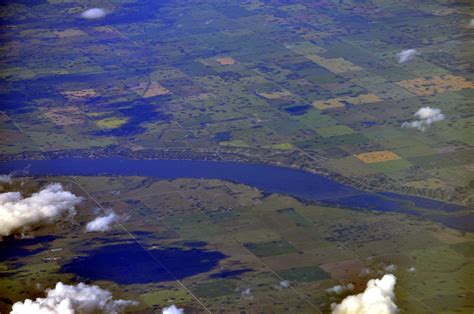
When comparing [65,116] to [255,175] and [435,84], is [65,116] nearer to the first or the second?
[255,175]

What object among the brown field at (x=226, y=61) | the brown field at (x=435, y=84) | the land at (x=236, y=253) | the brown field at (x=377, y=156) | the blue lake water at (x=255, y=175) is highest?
the land at (x=236, y=253)

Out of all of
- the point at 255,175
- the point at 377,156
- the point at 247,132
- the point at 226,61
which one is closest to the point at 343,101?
the point at 247,132

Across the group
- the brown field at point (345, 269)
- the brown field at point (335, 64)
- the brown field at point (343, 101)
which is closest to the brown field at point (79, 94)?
the brown field at point (343, 101)

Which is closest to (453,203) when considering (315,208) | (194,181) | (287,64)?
(315,208)

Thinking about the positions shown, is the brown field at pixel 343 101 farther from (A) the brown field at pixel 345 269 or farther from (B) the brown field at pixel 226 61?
(A) the brown field at pixel 345 269

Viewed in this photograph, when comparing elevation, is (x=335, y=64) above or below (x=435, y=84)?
below

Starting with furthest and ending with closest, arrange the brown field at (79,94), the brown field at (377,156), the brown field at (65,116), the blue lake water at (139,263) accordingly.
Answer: the brown field at (79,94) < the brown field at (65,116) < the brown field at (377,156) < the blue lake water at (139,263)
